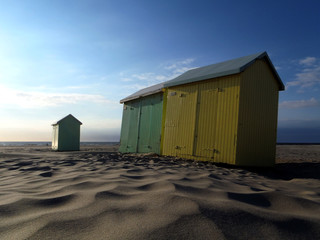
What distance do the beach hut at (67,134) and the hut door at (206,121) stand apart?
13.3 meters


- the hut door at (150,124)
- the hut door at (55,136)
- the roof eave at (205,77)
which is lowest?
the hut door at (55,136)

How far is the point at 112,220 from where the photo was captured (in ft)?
4.58

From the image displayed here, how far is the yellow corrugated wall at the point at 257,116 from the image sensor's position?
644cm

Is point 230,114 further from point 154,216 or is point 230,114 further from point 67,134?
point 67,134

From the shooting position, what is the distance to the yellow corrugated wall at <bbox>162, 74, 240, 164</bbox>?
643 centimetres

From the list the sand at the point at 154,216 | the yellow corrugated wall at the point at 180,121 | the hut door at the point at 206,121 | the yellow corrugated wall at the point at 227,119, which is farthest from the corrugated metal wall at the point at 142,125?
the sand at the point at 154,216

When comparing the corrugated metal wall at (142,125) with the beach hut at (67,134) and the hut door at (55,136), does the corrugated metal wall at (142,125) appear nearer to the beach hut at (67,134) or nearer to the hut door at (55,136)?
the beach hut at (67,134)

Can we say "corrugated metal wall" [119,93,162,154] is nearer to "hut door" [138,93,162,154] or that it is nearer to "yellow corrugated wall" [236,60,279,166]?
"hut door" [138,93,162,154]

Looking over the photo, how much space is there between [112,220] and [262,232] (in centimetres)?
89

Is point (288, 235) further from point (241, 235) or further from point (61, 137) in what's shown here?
point (61, 137)

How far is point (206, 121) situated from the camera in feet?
23.1

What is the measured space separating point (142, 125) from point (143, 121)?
0.20 m

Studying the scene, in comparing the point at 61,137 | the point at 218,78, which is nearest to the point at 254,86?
the point at 218,78

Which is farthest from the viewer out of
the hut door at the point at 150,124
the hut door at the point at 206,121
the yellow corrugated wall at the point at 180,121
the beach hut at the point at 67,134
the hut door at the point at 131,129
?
the beach hut at the point at 67,134
